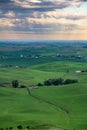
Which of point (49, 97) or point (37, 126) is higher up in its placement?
point (37, 126)

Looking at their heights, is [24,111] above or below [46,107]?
above

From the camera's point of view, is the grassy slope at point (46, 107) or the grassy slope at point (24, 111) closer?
the grassy slope at point (24, 111)

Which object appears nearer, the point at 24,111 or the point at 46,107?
the point at 24,111

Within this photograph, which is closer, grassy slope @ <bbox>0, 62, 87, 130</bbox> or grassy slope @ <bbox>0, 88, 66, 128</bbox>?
grassy slope @ <bbox>0, 88, 66, 128</bbox>

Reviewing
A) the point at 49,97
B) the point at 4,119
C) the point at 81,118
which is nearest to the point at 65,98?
the point at 49,97

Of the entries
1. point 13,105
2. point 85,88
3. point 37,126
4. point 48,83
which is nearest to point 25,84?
point 48,83

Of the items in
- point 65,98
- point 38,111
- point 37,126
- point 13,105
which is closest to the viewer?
point 37,126

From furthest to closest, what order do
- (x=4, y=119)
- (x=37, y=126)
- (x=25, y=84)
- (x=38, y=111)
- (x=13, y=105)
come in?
(x=25, y=84) < (x=13, y=105) < (x=38, y=111) < (x=4, y=119) < (x=37, y=126)

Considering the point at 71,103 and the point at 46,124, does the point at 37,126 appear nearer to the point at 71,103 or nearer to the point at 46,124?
the point at 46,124

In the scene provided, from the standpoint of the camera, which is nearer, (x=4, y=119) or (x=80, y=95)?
(x=4, y=119)
